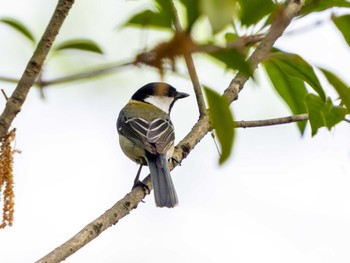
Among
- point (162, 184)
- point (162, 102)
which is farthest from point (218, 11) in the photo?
point (162, 102)

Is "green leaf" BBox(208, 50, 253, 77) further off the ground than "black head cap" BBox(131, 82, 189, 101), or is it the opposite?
"black head cap" BBox(131, 82, 189, 101)

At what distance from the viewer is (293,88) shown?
A: 3.25m

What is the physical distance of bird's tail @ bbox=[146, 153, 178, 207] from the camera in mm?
4625

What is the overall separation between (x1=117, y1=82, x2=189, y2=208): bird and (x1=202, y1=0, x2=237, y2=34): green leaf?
2.89 meters

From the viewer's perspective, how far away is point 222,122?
1280 millimetres

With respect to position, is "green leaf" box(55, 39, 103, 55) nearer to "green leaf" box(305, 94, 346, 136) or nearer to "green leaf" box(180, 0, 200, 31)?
"green leaf" box(180, 0, 200, 31)

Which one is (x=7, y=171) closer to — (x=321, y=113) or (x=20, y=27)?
(x=20, y=27)

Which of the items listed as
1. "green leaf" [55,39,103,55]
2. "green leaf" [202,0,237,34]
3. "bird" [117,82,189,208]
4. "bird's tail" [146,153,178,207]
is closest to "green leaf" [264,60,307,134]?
"bird" [117,82,189,208]

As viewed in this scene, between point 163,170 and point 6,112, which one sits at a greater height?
point 163,170

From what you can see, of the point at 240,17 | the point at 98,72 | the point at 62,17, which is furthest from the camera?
the point at 240,17

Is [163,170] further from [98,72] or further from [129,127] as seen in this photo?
[98,72]

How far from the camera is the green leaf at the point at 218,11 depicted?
0.98m

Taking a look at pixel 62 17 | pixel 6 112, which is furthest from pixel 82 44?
pixel 6 112

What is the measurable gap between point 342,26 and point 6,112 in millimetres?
1168
